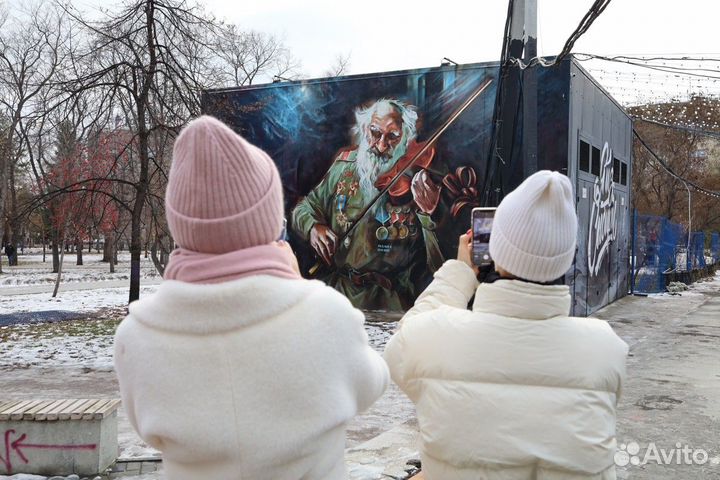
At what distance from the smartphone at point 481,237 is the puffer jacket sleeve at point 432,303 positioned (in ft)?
0.28

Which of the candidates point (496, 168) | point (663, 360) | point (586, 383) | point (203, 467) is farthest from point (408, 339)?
point (663, 360)

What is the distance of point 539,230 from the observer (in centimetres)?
188

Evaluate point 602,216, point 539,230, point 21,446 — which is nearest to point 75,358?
point 21,446

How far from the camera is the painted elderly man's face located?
43.4 feet

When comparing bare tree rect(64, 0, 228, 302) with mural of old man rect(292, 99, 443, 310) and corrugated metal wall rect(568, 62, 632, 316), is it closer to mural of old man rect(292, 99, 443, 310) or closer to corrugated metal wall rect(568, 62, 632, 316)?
mural of old man rect(292, 99, 443, 310)

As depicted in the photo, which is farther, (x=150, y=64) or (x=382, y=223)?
(x=382, y=223)

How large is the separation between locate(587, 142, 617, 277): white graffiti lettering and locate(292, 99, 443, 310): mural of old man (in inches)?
133

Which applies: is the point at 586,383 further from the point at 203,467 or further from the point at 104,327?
the point at 104,327

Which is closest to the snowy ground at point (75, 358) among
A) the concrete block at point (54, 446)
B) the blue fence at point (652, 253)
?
the concrete block at point (54, 446)

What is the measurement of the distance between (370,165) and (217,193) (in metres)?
12.0

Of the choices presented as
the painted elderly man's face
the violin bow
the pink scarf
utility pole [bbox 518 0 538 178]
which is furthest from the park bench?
the painted elderly man's face

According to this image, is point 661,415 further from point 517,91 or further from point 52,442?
point 52,442

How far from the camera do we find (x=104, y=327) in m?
11.7

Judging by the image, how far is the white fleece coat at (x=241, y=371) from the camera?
151cm
